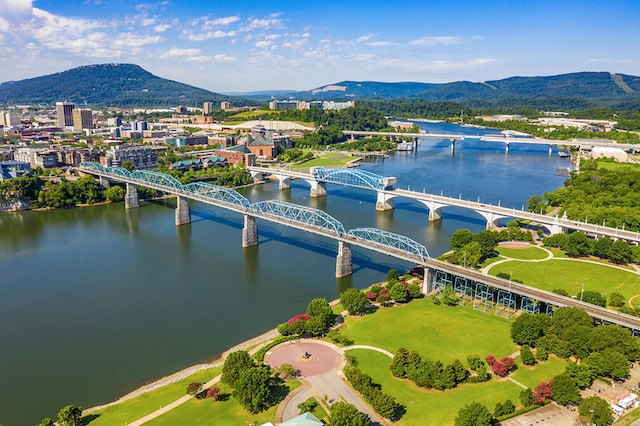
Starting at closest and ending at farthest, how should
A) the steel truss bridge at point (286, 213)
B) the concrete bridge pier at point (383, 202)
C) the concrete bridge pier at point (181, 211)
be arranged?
1. the steel truss bridge at point (286, 213)
2. the concrete bridge pier at point (181, 211)
3. the concrete bridge pier at point (383, 202)

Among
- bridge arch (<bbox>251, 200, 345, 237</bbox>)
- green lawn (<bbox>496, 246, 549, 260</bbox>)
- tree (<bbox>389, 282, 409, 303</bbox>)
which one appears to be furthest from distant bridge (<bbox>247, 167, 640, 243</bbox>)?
tree (<bbox>389, 282, 409, 303</bbox>)

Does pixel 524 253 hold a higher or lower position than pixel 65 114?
lower

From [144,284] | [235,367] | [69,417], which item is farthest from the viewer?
[144,284]

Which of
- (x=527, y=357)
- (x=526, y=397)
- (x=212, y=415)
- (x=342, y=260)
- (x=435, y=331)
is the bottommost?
(x=212, y=415)

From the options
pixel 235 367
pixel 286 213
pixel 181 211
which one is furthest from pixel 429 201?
pixel 235 367

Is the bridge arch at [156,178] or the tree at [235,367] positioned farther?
the bridge arch at [156,178]

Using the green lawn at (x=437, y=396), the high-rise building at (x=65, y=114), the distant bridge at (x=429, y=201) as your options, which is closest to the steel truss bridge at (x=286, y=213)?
the green lawn at (x=437, y=396)

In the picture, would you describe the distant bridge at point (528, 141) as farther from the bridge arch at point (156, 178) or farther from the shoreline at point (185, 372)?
the shoreline at point (185, 372)

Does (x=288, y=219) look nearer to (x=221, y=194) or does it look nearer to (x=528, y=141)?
(x=221, y=194)
